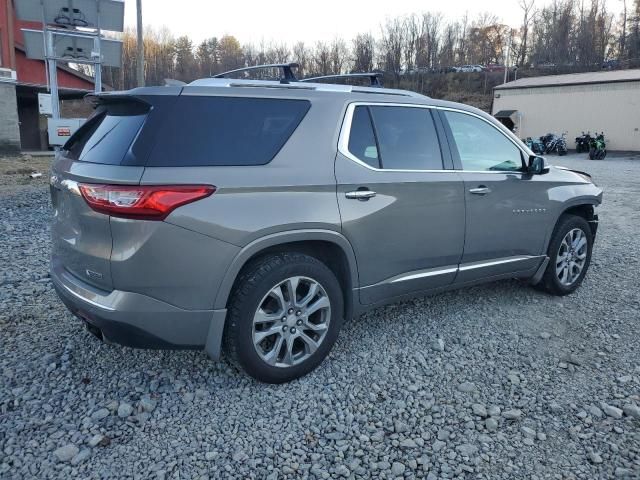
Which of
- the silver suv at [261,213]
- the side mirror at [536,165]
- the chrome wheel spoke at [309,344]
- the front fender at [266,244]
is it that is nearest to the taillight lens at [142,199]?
the silver suv at [261,213]

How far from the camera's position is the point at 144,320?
2721mm

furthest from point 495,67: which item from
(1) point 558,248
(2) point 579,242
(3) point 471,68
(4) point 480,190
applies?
(4) point 480,190

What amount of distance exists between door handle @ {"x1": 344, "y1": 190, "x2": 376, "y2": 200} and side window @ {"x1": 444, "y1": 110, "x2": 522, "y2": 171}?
1.07m

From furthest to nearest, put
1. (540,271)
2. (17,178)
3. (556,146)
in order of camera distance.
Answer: (556,146) → (17,178) → (540,271)

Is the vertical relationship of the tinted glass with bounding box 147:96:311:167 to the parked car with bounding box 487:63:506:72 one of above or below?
below

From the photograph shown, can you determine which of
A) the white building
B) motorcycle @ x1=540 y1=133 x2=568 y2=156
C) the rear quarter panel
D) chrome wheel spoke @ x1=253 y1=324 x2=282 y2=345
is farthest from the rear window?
the white building

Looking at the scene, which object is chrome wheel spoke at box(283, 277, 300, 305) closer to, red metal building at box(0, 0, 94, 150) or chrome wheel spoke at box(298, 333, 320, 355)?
chrome wheel spoke at box(298, 333, 320, 355)

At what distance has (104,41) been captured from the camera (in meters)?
13.1

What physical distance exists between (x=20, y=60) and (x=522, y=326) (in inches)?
1053

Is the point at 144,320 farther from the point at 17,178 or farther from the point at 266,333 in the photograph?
the point at 17,178

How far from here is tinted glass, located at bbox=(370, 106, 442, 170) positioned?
3.59 meters

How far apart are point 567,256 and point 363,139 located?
2.66m

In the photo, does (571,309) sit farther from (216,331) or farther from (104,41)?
(104,41)

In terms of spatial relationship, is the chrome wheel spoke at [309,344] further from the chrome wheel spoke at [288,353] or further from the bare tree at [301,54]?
the bare tree at [301,54]
